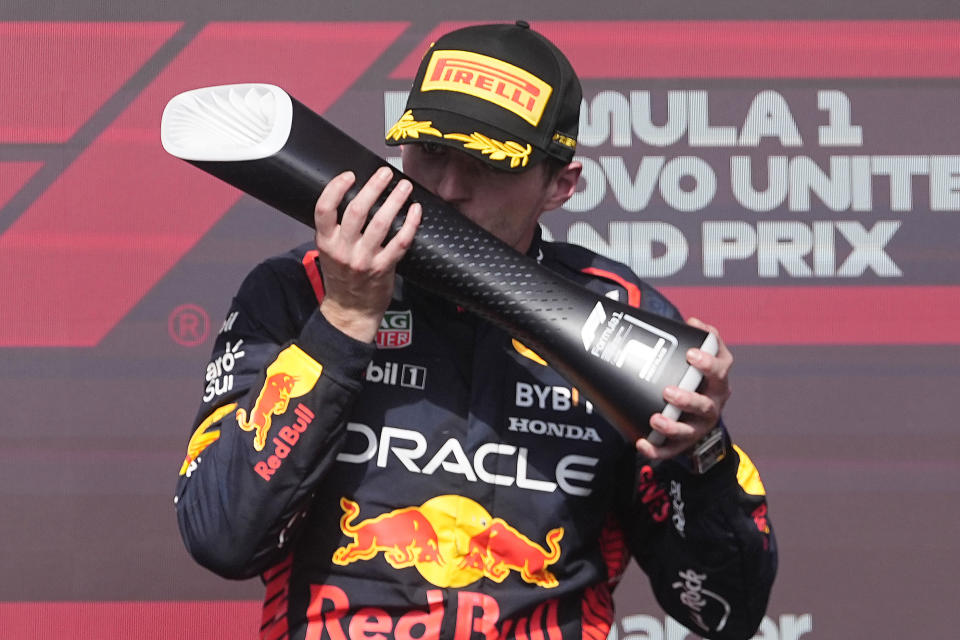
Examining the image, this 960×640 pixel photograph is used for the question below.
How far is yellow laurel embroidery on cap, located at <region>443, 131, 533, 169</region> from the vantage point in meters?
1.02

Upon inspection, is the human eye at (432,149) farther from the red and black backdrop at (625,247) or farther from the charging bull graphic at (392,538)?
the red and black backdrop at (625,247)

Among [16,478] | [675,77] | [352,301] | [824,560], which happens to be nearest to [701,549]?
[352,301]

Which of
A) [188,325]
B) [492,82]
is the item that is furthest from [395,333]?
[188,325]

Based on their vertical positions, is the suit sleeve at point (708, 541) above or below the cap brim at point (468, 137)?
below

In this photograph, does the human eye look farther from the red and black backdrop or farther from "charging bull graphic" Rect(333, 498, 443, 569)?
the red and black backdrop

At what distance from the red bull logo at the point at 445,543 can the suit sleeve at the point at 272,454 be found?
0.07 m

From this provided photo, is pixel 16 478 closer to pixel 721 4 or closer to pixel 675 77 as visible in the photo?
pixel 675 77

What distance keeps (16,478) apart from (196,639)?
382 millimetres

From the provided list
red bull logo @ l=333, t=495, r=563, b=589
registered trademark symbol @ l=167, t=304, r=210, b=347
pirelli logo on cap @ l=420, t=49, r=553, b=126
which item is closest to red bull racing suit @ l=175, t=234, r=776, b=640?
red bull logo @ l=333, t=495, r=563, b=589

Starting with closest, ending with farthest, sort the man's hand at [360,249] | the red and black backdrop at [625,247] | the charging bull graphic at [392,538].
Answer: the man's hand at [360,249]
the charging bull graphic at [392,538]
the red and black backdrop at [625,247]

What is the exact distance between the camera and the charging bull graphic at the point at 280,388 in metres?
0.93

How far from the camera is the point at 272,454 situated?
3.04 feet

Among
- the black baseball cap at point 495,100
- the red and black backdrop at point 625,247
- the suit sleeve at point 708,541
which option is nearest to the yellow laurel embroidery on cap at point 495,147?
the black baseball cap at point 495,100

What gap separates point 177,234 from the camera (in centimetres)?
176
